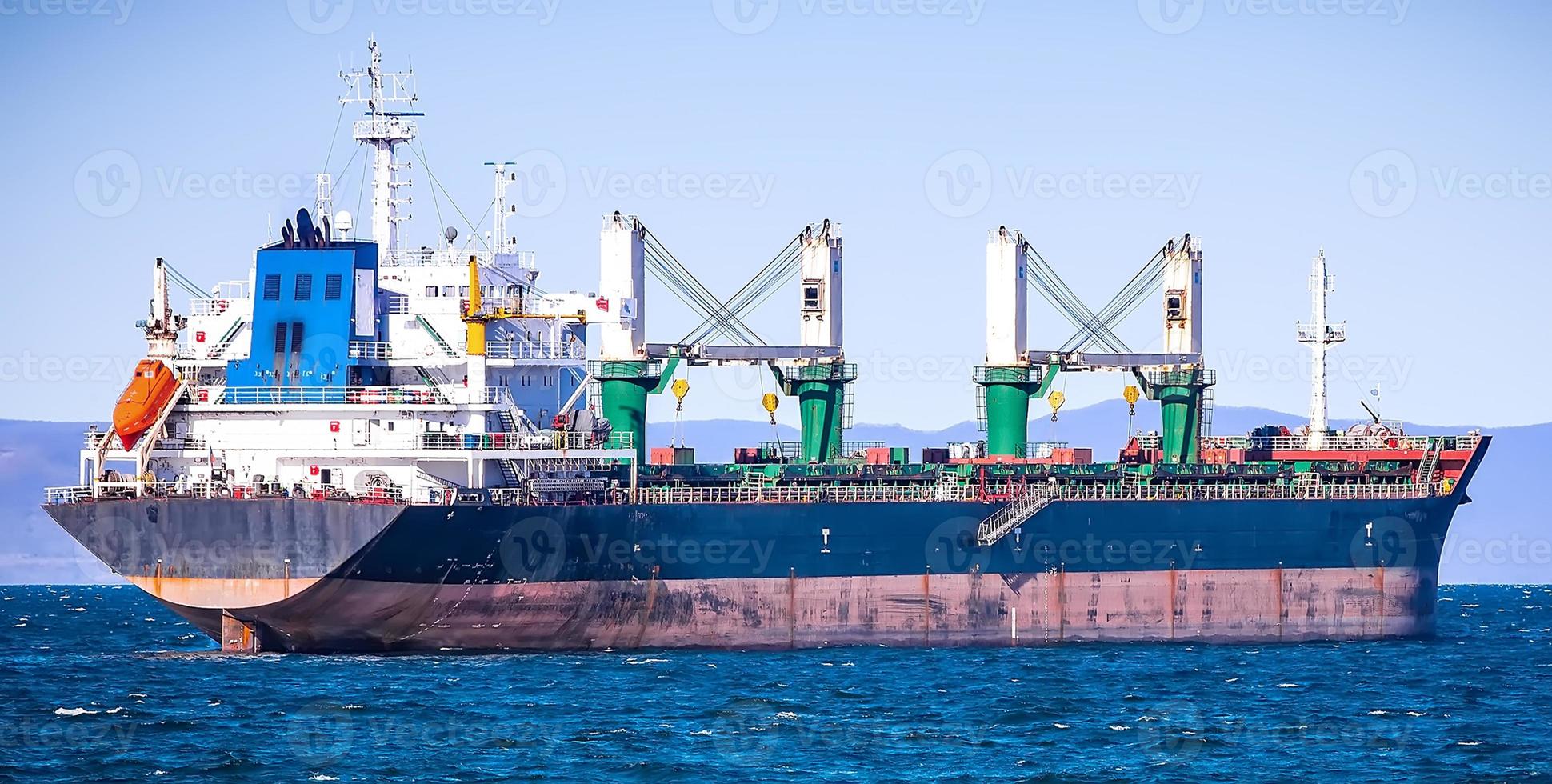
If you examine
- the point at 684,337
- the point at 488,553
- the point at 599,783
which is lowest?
the point at 599,783

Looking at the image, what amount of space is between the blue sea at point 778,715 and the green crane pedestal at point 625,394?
288 inches

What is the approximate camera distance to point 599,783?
38.1 m

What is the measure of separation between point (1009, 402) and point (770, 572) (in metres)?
12.6

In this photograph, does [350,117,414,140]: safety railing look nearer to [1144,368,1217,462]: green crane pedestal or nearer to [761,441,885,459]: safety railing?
[761,441,885,459]: safety railing

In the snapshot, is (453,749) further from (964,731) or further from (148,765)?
(964,731)

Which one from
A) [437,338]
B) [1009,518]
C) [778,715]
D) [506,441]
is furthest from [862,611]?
[437,338]

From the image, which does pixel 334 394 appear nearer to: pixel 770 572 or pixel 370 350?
pixel 370 350

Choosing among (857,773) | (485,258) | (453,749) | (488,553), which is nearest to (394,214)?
(485,258)

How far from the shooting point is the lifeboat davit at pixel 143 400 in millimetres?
52719

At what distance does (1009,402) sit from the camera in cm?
6644

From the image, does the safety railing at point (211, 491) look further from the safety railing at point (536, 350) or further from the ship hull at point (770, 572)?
the safety railing at point (536, 350)

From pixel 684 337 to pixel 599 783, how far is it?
83.6 feet

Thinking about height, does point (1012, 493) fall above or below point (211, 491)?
above

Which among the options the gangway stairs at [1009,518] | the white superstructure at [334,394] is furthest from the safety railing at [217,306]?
the gangway stairs at [1009,518]
